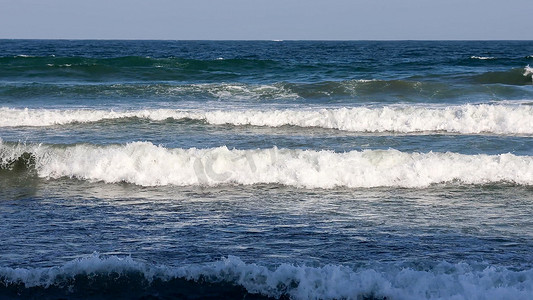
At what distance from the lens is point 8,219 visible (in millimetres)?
8445

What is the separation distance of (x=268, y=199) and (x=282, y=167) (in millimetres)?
1592

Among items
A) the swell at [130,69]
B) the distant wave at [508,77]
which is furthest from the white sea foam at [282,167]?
the swell at [130,69]

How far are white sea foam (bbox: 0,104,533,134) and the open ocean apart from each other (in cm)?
5

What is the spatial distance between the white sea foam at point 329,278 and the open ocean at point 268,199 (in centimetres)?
2

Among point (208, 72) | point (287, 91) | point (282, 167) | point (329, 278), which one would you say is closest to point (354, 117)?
point (282, 167)

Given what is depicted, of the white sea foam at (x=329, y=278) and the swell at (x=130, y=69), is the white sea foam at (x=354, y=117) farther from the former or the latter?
the swell at (x=130, y=69)

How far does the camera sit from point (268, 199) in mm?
9539

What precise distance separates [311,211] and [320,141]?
5.41 metres

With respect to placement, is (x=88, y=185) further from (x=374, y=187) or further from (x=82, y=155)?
(x=374, y=187)

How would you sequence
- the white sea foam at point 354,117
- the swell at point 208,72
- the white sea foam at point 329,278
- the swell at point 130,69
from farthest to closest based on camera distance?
1. the swell at point 130,69
2. the swell at point 208,72
3. the white sea foam at point 354,117
4. the white sea foam at point 329,278

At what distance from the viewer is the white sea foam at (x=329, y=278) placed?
5.88 m

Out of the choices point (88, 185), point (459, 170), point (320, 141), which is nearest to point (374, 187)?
point (459, 170)

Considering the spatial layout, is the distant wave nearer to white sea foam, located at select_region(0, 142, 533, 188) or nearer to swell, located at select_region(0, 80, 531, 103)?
swell, located at select_region(0, 80, 531, 103)

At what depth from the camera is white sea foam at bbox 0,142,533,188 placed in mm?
10641
